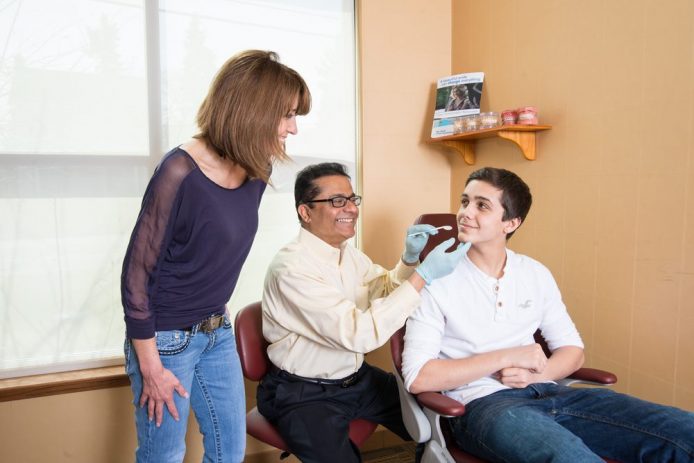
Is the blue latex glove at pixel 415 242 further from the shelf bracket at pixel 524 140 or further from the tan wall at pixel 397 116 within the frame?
the tan wall at pixel 397 116

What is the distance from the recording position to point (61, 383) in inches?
83.7

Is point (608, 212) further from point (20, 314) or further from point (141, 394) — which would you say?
point (20, 314)

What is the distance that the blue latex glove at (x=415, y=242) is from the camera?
1879mm

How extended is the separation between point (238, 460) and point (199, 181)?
0.87 m

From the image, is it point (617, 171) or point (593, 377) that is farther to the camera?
point (617, 171)

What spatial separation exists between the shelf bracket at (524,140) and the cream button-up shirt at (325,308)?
737mm

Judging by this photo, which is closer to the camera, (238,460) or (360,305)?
(238,460)

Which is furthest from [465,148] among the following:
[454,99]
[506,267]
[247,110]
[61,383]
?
[61,383]

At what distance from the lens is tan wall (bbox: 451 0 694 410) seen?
1.68m

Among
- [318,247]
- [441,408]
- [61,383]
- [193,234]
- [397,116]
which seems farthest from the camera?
[397,116]

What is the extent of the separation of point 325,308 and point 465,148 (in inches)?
54.7

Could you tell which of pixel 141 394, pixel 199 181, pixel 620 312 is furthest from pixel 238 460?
pixel 620 312

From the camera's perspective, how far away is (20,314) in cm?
214

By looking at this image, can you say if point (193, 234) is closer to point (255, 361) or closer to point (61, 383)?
point (255, 361)
